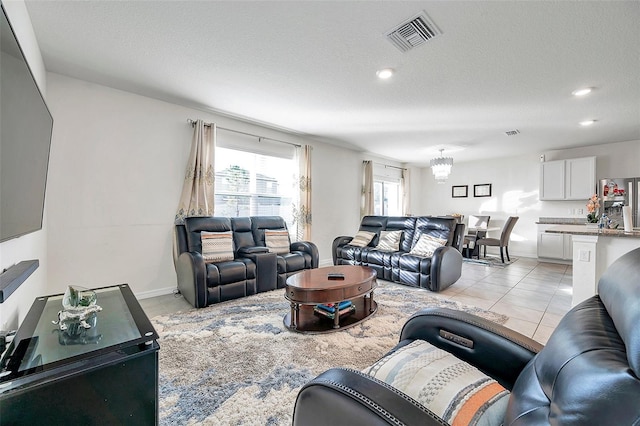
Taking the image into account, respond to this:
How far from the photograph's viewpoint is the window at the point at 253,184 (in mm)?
4094

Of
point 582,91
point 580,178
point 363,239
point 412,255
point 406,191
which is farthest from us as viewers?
point 406,191

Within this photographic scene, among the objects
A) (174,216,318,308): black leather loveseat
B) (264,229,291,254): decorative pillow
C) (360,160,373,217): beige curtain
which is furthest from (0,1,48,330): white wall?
(360,160,373,217): beige curtain

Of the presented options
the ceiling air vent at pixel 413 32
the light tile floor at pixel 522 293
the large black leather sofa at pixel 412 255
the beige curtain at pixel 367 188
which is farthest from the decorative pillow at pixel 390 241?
the ceiling air vent at pixel 413 32

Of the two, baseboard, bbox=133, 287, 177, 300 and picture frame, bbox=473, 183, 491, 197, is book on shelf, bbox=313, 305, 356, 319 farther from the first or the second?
picture frame, bbox=473, 183, 491, 197

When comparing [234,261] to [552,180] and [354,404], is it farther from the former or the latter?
[552,180]

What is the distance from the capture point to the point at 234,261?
11.0 ft

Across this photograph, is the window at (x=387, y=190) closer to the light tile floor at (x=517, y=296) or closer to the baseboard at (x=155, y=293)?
the light tile floor at (x=517, y=296)

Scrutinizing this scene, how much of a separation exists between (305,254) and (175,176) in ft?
6.83

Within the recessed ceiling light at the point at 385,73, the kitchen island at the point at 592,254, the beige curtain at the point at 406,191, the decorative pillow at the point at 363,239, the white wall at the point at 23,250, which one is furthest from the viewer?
the beige curtain at the point at 406,191

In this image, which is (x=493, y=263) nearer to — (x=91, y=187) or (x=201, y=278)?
(x=201, y=278)

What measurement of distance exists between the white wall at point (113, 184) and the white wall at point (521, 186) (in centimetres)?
648

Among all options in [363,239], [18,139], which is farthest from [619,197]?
[18,139]

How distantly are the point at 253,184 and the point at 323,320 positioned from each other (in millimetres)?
2647

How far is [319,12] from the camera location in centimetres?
188
